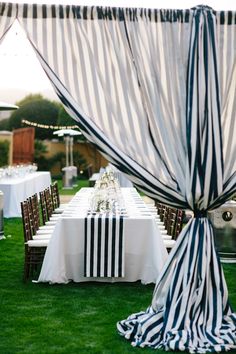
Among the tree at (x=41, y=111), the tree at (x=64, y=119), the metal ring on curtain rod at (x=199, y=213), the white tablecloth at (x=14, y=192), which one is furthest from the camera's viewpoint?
the tree at (x=41, y=111)

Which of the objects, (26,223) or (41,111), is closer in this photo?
(26,223)

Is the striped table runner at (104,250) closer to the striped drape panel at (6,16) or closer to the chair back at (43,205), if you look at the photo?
the chair back at (43,205)

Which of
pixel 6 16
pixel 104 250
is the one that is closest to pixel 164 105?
pixel 6 16

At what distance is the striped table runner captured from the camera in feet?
22.1

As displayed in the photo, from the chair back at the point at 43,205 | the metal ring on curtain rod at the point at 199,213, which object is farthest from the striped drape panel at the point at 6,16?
the chair back at the point at 43,205

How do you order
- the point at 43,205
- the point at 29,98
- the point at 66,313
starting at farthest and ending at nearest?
the point at 29,98, the point at 43,205, the point at 66,313

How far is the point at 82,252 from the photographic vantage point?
6.86 metres

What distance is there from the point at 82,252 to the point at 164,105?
2448 millimetres

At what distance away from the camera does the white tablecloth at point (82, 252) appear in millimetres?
6801

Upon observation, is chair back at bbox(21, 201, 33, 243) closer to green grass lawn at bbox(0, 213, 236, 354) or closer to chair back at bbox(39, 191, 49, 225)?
green grass lawn at bbox(0, 213, 236, 354)

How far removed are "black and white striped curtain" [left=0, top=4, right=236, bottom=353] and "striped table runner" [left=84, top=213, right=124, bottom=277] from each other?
1779 mm

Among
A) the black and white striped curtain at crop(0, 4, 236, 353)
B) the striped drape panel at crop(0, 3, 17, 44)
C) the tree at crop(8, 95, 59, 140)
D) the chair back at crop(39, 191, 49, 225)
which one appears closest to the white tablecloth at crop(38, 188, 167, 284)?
the black and white striped curtain at crop(0, 4, 236, 353)

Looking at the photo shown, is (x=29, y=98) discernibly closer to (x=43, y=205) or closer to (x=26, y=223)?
(x=43, y=205)

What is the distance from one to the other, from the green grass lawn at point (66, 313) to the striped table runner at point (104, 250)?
0.18 m
